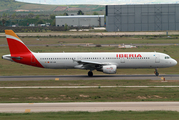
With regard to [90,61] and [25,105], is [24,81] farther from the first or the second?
[25,105]

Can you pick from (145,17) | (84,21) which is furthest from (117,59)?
(84,21)

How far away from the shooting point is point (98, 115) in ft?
65.3

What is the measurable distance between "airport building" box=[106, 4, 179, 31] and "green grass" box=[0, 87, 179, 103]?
109m

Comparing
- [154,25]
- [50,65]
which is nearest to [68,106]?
[50,65]

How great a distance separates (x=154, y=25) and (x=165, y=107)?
389 feet

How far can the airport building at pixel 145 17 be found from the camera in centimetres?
13338

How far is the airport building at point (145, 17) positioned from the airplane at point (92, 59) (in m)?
98.1

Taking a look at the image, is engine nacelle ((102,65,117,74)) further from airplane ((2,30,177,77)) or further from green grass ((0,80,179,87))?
green grass ((0,80,179,87))

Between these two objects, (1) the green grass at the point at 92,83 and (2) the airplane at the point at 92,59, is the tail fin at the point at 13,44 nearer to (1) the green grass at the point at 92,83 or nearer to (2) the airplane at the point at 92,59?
Result: (2) the airplane at the point at 92,59

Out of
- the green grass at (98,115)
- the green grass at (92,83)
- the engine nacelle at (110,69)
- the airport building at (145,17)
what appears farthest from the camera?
the airport building at (145,17)

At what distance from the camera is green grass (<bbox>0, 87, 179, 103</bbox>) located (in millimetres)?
26453

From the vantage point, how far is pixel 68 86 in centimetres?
3322

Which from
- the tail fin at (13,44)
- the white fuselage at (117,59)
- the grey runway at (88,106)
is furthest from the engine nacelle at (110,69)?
the grey runway at (88,106)

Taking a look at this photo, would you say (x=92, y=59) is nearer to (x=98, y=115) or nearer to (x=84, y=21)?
(x=98, y=115)
